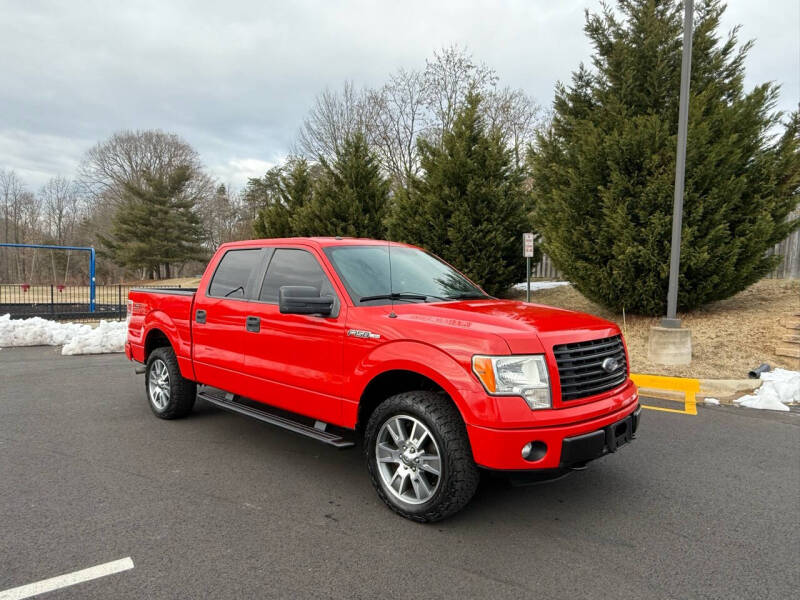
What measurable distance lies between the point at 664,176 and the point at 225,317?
26.5ft

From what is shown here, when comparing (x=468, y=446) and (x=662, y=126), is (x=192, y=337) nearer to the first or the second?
(x=468, y=446)

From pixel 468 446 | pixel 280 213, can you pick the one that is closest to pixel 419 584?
pixel 468 446

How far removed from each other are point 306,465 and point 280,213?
16.7 metres

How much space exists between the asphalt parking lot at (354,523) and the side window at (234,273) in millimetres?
1422

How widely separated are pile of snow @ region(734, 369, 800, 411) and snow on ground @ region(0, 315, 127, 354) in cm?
1073

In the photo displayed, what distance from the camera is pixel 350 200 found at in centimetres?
1675

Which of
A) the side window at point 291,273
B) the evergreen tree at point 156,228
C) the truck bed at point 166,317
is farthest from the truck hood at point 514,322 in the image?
the evergreen tree at point 156,228

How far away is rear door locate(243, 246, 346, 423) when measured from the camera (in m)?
3.89

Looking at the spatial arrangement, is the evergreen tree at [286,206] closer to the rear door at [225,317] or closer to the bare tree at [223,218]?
the rear door at [225,317]

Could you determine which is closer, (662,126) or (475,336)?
(475,336)

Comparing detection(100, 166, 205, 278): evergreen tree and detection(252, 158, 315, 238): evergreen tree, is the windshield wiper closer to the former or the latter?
detection(252, 158, 315, 238): evergreen tree

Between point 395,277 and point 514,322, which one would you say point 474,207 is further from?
point 514,322

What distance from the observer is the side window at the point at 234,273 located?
16.0ft

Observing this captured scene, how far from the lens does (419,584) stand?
275cm
